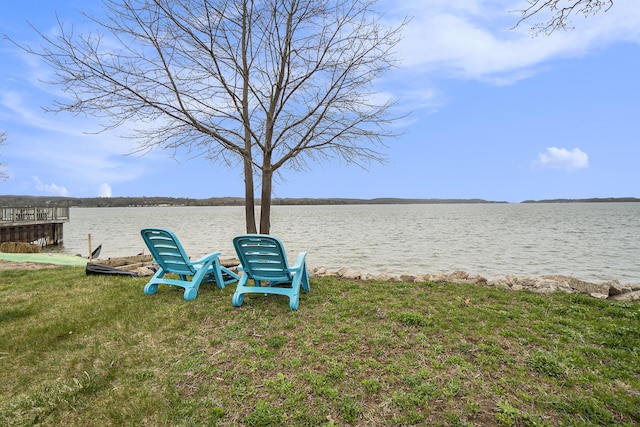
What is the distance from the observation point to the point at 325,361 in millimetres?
3285

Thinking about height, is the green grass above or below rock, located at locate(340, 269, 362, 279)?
below

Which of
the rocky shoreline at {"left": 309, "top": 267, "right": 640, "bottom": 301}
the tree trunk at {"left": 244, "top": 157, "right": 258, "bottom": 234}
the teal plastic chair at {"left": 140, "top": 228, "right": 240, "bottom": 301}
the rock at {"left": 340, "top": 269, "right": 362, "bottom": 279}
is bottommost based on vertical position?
the rocky shoreline at {"left": 309, "top": 267, "right": 640, "bottom": 301}

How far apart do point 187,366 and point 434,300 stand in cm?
333

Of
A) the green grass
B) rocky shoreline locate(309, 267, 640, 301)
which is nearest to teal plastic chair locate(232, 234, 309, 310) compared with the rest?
the green grass

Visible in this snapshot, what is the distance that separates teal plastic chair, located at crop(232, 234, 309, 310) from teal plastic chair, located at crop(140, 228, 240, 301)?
0.86 m

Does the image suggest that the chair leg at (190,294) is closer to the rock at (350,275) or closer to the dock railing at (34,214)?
the rock at (350,275)

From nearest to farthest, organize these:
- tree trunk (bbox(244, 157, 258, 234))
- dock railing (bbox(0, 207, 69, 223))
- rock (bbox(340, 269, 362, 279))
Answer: rock (bbox(340, 269, 362, 279))
tree trunk (bbox(244, 157, 258, 234))
dock railing (bbox(0, 207, 69, 223))

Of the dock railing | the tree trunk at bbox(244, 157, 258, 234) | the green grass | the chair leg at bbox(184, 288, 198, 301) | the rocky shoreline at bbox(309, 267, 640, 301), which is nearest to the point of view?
the green grass

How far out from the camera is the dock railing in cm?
1966

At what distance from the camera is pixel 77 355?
3.73 m

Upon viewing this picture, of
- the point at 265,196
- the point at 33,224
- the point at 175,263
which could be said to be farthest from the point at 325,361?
the point at 33,224

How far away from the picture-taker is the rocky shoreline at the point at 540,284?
5.61 meters

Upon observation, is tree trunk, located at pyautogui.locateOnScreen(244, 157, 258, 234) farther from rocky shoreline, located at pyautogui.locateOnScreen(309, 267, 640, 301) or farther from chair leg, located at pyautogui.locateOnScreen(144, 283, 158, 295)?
chair leg, located at pyautogui.locateOnScreen(144, 283, 158, 295)

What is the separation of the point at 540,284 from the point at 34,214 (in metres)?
27.3
